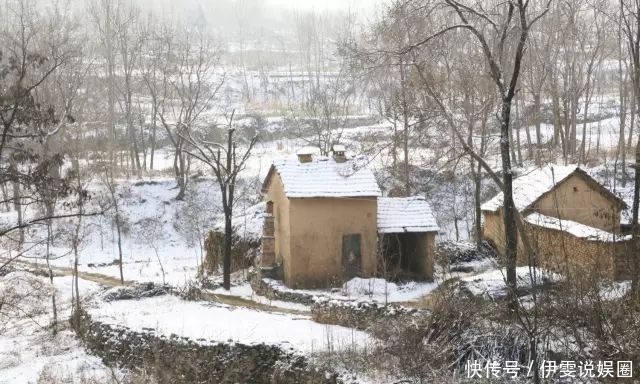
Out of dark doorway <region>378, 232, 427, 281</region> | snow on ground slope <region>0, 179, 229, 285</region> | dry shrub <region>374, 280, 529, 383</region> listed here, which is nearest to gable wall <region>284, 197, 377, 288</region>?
dark doorway <region>378, 232, 427, 281</region>

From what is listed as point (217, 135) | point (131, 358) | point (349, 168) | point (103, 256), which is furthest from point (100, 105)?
point (131, 358)

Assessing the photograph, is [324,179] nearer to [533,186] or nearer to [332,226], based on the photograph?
[332,226]

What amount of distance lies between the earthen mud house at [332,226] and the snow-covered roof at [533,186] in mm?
3867

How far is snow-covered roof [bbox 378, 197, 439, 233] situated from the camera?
20.2m

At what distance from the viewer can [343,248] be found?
64.6 ft

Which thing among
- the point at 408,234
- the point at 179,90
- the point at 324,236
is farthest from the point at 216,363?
the point at 179,90

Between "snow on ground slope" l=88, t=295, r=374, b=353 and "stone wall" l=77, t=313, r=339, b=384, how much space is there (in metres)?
0.21

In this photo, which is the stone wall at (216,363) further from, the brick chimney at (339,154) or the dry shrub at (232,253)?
the brick chimney at (339,154)

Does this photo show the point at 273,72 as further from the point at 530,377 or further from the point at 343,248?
the point at 530,377

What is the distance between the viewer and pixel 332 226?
19609 millimetres

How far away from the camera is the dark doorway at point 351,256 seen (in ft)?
64.7

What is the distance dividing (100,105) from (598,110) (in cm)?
3896

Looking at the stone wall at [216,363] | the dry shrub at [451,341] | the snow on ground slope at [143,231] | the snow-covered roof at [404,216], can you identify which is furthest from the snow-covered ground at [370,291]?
the snow on ground slope at [143,231]

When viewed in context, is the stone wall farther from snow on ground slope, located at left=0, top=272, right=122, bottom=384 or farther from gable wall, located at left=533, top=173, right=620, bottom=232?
gable wall, located at left=533, top=173, right=620, bottom=232
